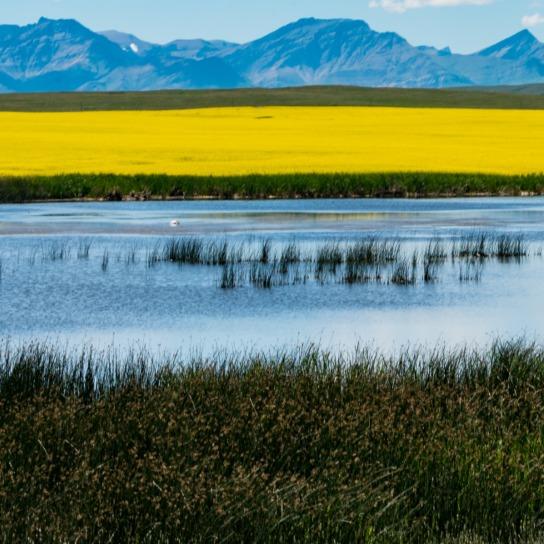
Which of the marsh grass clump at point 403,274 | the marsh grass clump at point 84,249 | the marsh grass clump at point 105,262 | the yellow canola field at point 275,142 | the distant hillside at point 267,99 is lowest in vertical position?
the distant hillside at point 267,99

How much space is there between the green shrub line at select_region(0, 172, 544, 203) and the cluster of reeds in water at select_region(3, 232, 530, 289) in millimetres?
16929

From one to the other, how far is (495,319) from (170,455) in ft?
46.6

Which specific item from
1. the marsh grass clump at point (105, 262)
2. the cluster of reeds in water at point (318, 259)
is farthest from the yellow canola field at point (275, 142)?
the marsh grass clump at point (105, 262)

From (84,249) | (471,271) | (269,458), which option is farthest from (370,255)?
(269,458)

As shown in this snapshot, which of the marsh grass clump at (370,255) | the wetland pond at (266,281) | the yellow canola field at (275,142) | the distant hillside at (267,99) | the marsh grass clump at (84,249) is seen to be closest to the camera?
the wetland pond at (266,281)

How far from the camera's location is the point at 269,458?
34.9ft

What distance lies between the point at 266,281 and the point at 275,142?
54588 mm

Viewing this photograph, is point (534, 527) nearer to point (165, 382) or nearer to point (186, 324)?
point (165, 382)

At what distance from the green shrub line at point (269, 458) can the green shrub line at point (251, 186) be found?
41541 millimetres

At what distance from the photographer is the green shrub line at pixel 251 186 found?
55312 millimetres

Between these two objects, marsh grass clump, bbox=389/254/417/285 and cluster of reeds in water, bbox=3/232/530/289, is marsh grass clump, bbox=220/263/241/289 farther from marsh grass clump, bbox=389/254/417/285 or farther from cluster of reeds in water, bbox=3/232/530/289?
marsh grass clump, bbox=389/254/417/285

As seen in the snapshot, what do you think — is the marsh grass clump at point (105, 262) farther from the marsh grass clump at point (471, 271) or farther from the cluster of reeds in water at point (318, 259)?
the marsh grass clump at point (471, 271)

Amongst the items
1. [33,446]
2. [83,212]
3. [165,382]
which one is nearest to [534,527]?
[33,446]

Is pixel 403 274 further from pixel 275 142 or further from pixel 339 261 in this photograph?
pixel 275 142
